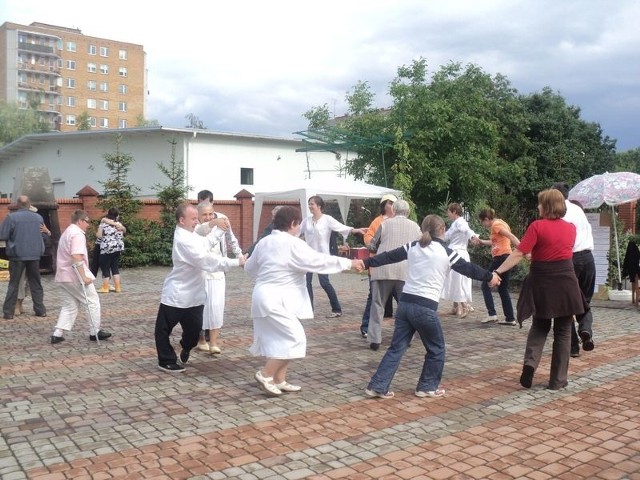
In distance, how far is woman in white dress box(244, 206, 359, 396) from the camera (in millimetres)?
6027

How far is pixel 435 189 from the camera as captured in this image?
25.0 metres

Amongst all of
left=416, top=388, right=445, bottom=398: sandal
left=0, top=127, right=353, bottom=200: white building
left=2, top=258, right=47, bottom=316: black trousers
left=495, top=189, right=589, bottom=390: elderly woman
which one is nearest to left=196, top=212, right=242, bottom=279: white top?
left=416, top=388, right=445, bottom=398: sandal

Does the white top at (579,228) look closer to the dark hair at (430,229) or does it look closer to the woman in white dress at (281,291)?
the dark hair at (430,229)

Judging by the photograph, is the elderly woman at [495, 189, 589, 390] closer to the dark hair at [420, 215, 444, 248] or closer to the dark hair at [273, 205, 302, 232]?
the dark hair at [420, 215, 444, 248]

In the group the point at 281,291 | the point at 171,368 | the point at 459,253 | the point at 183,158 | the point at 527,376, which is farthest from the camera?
the point at 183,158

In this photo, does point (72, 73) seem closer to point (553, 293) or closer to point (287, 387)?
point (287, 387)

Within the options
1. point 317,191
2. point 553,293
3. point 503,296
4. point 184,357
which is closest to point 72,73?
point 317,191

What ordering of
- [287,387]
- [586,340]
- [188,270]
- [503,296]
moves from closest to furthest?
1. [287,387]
2. [188,270]
3. [586,340]
4. [503,296]

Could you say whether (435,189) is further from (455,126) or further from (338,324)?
(338,324)

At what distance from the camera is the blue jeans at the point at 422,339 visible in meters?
6.04

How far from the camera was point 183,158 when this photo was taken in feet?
100.0

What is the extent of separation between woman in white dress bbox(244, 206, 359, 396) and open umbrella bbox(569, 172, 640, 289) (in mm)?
7845

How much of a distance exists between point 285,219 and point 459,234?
205 inches

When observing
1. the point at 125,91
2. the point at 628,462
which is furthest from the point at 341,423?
the point at 125,91
